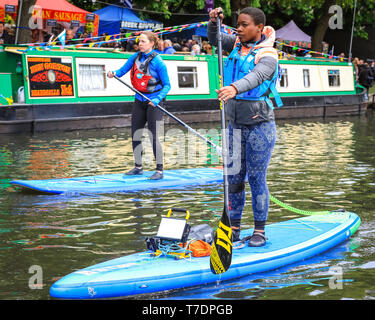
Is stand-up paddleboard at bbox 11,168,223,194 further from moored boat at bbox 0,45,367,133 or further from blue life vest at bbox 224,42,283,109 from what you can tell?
moored boat at bbox 0,45,367,133

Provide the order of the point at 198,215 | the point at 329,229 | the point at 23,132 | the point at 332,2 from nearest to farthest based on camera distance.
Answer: the point at 329,229 < the point at 198,215 < the point at 23,132 < the point at 332,2

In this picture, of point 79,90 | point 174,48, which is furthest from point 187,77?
point 79,90

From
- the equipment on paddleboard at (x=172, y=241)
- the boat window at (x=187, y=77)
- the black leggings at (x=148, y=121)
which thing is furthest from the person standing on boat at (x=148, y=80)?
the boat window at (x=187, y=77)

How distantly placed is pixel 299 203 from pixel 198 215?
4.47ft

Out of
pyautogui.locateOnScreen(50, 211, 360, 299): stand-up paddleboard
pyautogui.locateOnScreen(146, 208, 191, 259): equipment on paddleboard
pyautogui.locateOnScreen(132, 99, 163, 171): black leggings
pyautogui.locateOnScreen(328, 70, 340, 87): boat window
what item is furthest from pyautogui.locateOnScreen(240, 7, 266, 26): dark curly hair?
pyautogui.locateOnScreen(328, 70, 340, 87): boat window

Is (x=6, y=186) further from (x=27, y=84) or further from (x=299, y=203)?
(x=27, y=84)

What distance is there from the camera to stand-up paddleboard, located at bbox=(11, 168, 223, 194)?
24.7ft

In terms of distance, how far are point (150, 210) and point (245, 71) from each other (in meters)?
2.43

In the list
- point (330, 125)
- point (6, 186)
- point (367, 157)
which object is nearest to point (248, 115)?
point (6, 186)

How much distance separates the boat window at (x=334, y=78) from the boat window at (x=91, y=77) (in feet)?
34.5

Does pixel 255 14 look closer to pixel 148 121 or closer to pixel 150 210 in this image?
pixel 150 210

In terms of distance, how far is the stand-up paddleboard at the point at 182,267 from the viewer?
396 centimetres

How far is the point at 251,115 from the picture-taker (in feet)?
16.0

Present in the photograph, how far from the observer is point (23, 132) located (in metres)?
15.3
